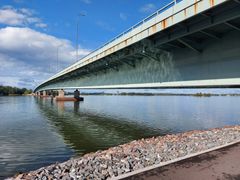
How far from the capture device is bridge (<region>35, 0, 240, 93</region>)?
13.9m

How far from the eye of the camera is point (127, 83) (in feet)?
90.9

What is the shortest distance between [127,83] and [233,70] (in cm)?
1448

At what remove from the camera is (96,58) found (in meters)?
30.8

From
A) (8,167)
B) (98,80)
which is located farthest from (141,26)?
(98,80)

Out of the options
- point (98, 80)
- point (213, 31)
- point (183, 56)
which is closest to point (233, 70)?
point (213, 31)

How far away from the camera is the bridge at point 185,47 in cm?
1385

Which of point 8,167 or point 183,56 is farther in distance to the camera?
point 183,56

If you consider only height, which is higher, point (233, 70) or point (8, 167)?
point (233, 70)

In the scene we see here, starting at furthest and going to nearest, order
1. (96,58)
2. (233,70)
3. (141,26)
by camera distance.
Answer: (96,58) < (141,26) < (233,70)

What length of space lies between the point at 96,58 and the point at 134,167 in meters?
23.4

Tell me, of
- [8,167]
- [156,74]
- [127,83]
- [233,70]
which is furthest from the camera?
[127,83]

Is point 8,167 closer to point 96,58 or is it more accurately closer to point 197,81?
point 197,81

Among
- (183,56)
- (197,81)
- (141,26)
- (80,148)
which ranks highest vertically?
(141,26)

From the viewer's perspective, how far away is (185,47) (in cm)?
1847
